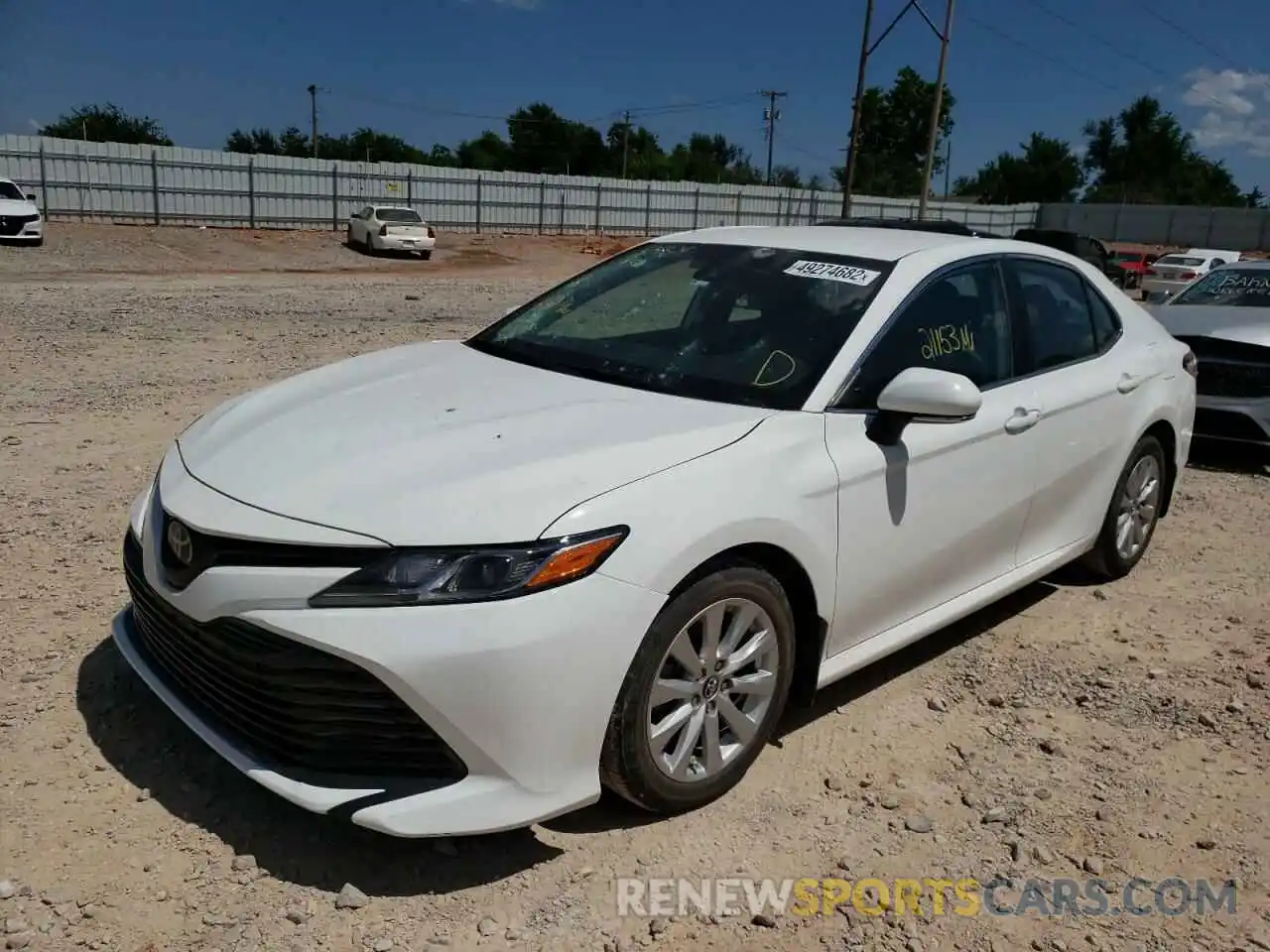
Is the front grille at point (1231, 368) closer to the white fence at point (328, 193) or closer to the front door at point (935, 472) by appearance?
the front door at point (935, 472)

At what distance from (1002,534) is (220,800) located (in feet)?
9.12

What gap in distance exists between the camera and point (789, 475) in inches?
122

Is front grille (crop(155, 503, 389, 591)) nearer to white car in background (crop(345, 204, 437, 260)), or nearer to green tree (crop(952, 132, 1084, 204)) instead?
white car in background (crop(345, 204, 437, 260))

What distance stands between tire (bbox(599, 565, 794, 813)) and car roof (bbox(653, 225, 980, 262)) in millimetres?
1461

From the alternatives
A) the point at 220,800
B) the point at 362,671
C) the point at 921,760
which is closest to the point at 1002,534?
the point at 921,760

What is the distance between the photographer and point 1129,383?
4727mm

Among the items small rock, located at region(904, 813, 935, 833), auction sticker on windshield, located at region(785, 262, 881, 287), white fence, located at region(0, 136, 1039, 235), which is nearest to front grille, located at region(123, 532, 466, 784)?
small rock, located at region(904, 813, 935, 833)

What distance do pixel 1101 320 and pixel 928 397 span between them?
2029mm

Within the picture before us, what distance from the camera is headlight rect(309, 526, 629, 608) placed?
2527 millimetres

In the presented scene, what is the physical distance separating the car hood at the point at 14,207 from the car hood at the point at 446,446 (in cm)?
2463

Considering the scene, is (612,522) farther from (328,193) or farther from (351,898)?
→ (328,193)

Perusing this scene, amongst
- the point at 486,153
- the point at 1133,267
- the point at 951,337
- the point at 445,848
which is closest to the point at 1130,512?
the point at 951,337

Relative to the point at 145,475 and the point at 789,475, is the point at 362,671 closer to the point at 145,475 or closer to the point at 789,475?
the point at 789,475

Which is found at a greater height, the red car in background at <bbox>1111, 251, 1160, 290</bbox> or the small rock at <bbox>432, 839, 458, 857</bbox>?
the red car in background at <bbox>1111, 251, 1160, 290</bbox>
